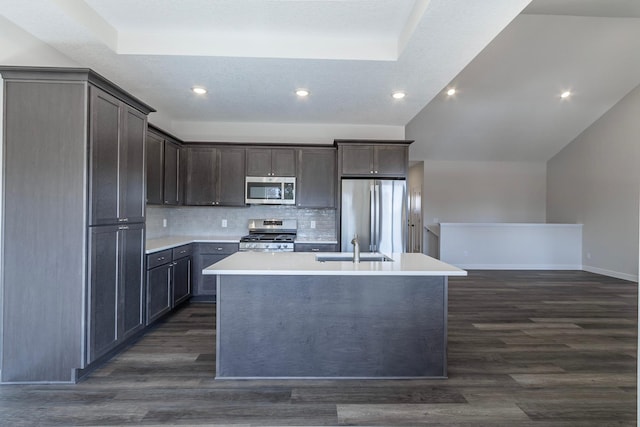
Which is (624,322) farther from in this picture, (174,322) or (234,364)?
(174,322)

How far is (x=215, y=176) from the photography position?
492 centimetres

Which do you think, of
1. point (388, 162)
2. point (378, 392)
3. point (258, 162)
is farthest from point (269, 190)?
point (378, 392)

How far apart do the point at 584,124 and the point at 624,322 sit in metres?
5.02

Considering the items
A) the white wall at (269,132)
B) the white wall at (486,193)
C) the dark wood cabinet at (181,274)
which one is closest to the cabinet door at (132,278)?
the dark wood cabinet at (181,274)

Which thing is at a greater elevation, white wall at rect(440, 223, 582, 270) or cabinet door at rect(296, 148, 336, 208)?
cabinet door at rect(296, 148, 336, 208)

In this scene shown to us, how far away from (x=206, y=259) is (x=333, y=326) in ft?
8.64

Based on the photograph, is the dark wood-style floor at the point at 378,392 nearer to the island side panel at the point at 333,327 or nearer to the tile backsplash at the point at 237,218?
the island side panel at the point at 333,327

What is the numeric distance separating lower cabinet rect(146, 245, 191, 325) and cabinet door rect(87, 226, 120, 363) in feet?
1.93

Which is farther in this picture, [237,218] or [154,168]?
[237,218]

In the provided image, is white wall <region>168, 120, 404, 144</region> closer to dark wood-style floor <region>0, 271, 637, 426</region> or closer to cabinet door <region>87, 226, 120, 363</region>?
cabinet door <region>87, 226, 120, 363</region>

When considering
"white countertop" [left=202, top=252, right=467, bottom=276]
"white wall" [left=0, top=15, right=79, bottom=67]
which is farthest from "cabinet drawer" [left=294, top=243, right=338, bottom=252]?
"white wall" [left=0, top=15, right=79, bottom=67]

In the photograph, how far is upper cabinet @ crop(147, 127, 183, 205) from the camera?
3946 mm

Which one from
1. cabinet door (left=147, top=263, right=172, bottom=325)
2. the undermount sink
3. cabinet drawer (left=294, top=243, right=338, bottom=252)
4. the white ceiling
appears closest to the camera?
the white ceiling

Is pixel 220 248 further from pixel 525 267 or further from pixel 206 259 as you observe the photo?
pixel 525 267
